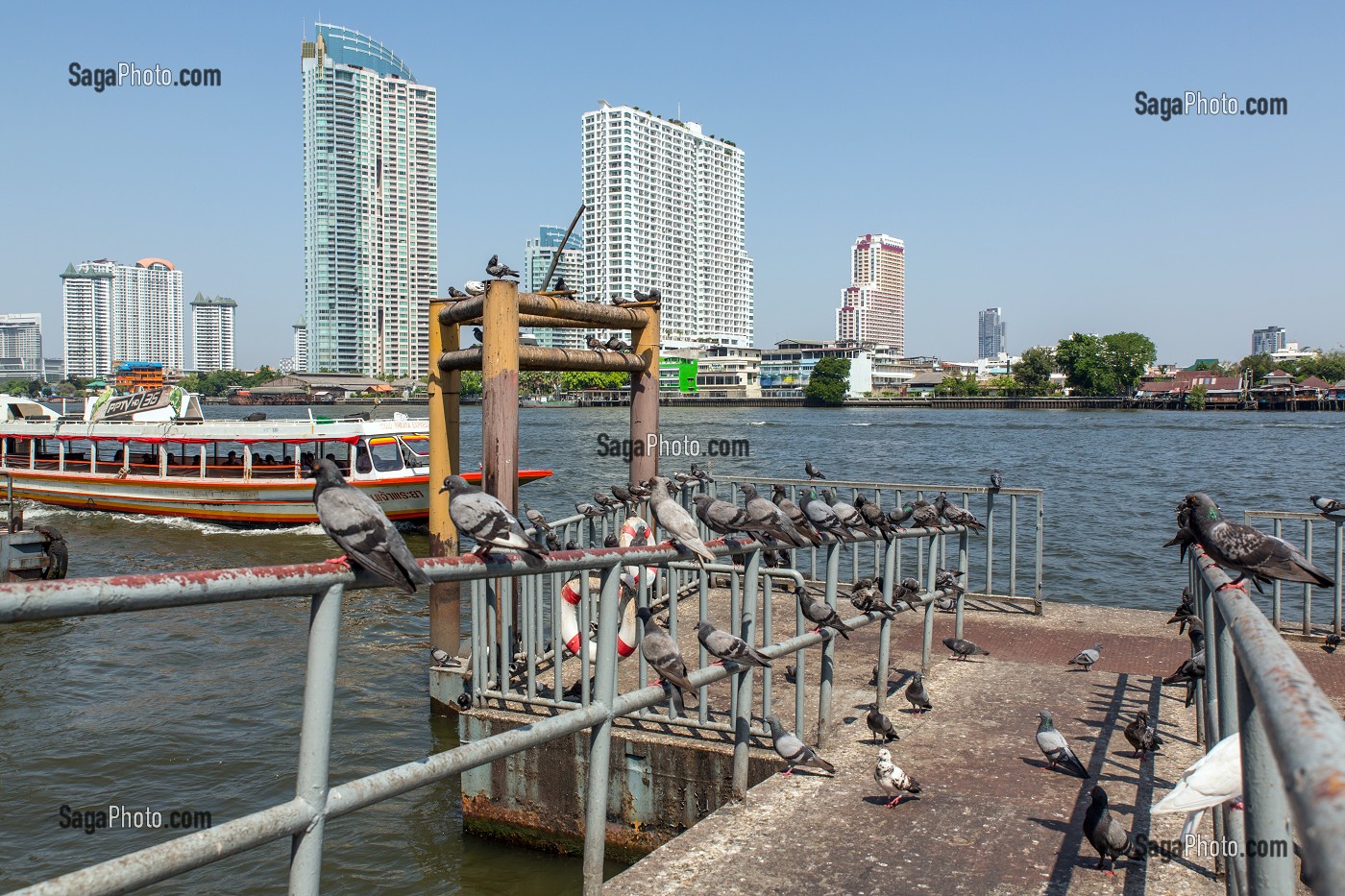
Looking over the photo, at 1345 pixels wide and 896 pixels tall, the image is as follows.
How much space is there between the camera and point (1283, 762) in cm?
126

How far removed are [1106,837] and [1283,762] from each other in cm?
437

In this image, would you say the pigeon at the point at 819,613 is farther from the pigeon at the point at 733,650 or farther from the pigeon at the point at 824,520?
the pigeon at the point at 733,650

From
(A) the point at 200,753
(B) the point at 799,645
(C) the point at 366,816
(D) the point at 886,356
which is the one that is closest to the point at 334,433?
(A) the point at 200,753

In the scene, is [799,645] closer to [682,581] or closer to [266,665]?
[682,581]

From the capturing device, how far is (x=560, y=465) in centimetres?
5403

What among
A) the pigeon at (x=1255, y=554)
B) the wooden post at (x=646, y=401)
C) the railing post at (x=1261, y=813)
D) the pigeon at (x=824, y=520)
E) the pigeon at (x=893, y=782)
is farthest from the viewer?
the wooden post at (x=646, y=401)

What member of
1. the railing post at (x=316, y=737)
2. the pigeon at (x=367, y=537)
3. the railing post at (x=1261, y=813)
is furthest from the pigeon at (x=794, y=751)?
the railing post at (x=1261, y=813)

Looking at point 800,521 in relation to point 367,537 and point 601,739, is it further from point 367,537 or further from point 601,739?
point 367,537

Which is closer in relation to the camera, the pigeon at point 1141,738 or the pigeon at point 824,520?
the pigeon at point 1141,738

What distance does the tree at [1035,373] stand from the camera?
151 m

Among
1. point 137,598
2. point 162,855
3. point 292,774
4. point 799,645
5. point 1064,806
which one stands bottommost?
point 292,774

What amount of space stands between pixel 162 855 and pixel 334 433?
28.8 meters

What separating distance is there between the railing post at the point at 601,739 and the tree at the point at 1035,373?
157m

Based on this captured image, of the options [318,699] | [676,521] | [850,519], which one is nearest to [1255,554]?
[676,521]
